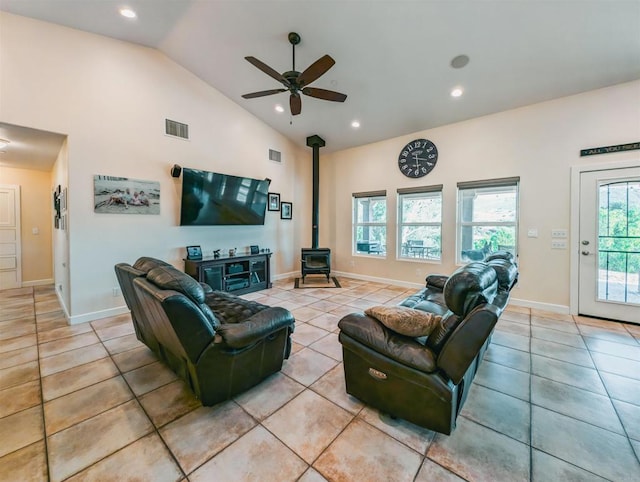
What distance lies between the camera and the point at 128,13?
10.5 ft

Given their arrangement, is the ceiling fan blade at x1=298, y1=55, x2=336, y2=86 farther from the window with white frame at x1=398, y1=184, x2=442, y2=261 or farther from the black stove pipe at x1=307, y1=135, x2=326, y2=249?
the window with white frame at x1=398, y1=184, x2=442, y2=261

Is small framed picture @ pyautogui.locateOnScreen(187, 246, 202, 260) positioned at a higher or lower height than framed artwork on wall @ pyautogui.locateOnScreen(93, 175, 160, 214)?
lower

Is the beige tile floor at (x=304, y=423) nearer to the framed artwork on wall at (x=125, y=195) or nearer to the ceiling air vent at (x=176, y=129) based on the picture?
the framed artwork on wall at (x=125, y=195)

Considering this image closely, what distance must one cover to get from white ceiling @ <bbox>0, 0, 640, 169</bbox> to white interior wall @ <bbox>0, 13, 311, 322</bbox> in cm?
26

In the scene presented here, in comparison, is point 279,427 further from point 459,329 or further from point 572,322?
point 572,322

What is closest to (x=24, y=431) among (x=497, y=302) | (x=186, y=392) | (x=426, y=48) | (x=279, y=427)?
(x=186, y=392)

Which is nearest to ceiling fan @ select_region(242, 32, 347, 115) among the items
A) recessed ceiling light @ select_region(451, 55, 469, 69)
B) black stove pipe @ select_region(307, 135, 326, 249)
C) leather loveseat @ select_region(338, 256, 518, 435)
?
recessed ceiling light @ select_region(451, 55, 469, 69)

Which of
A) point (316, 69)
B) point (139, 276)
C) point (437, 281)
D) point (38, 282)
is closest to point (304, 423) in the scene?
point (139, 276)

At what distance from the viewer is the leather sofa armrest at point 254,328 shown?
1.80 meters

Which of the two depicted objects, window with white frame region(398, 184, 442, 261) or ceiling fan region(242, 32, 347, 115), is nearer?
ceiling fan region(242, 32, 347, 115)

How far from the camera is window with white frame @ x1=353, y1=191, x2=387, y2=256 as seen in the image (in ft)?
19.4

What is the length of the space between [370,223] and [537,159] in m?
3.14

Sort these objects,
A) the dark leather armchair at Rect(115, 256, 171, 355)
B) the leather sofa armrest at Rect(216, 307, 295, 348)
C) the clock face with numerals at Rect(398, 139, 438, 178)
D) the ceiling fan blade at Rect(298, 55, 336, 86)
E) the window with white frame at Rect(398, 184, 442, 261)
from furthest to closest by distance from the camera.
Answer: the window with white frame at Rect(398, 184, 442, 261) → the clock face with numerals at Rect(398, 139, 438, 178) → the ceiling fan blade at Rect(298, 55, 336, 86) → the dark leather armchair at Rect(115, 256, 171, 355) → the leather sofa armrest at Rect(216, 307, 295, 348)

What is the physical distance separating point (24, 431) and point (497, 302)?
10.6 ft
